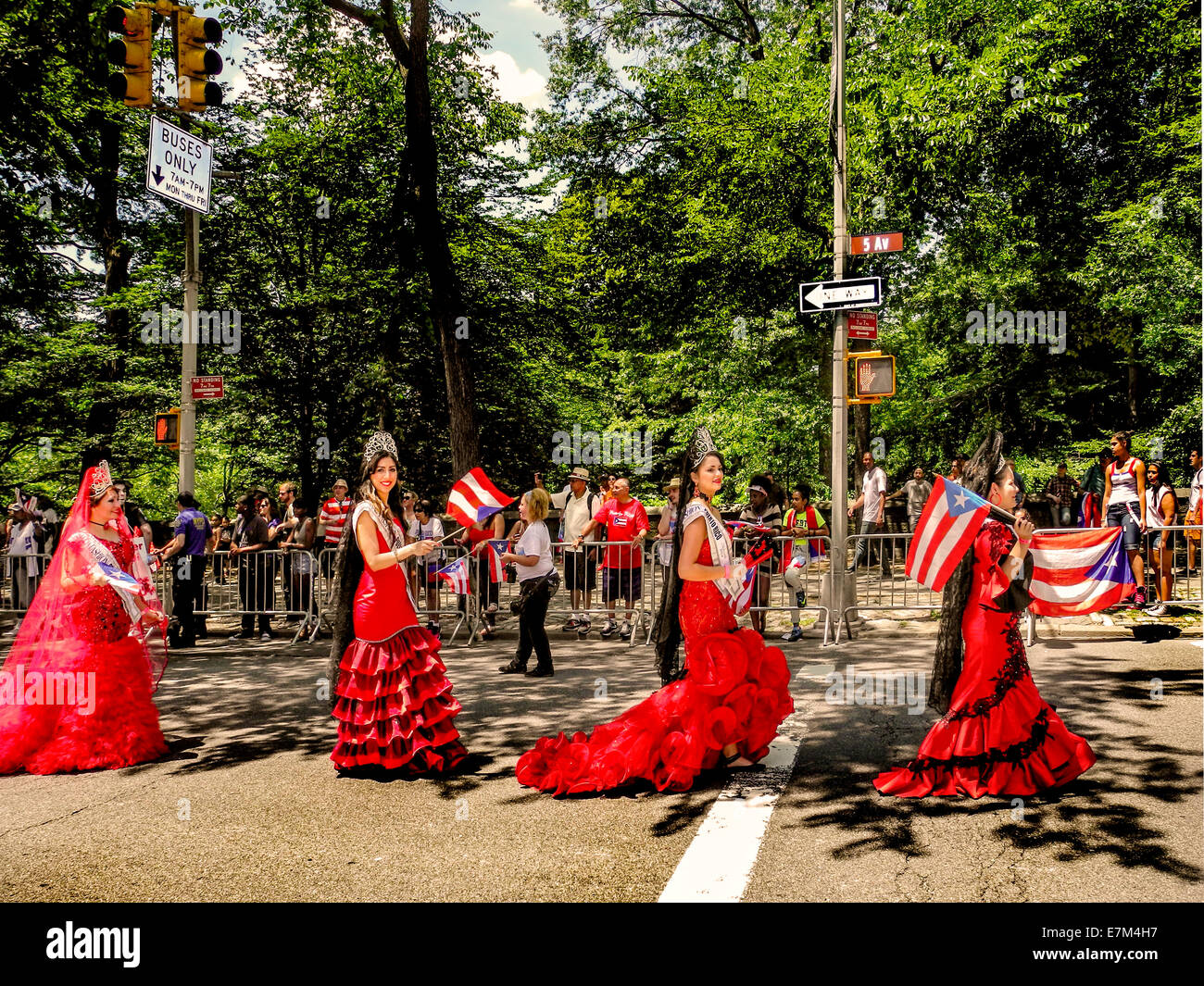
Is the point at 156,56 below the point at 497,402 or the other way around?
the other way around

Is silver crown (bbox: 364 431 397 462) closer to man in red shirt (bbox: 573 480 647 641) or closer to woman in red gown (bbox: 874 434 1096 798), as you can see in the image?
woman in red gown (bbox: 874 434 1096 798)

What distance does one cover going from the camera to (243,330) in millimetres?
22875

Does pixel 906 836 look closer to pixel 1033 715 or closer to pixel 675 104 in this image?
pixel 1033 715

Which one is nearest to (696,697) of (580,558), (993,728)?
(993,728)

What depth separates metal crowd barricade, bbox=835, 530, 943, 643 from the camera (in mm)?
11273

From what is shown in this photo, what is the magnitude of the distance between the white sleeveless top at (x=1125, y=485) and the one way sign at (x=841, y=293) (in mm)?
4186

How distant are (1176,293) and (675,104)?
12.1m

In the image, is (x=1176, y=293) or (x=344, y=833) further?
(x=1176, y=293)

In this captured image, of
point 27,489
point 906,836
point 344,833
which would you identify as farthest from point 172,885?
point 27,489

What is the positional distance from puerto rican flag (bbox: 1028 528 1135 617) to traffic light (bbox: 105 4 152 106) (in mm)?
8836

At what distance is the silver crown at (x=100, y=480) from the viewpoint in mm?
6660

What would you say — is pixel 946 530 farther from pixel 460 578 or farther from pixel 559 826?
pixel 460 578

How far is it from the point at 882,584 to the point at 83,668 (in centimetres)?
887
